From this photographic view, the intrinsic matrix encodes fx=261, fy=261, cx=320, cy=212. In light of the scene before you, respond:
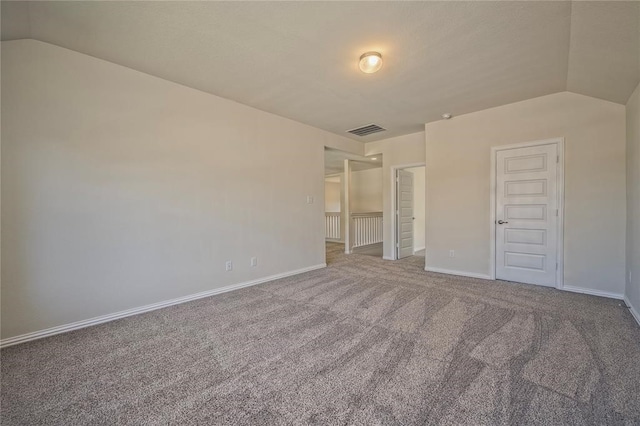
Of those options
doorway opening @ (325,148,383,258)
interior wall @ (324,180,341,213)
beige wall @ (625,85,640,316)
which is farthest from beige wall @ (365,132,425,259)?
interior wall @ (324,180,341,213)

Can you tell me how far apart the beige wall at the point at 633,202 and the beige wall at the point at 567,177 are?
0.21 metres

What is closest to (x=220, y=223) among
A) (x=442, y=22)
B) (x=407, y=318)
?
(x=407, y=318)

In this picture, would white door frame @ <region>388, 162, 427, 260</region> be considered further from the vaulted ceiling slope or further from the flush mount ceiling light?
the flush mount ceiling light

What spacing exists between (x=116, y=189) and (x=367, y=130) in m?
4.12

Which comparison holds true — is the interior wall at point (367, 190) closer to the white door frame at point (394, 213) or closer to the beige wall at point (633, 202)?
the white door frame at point (394, 213)

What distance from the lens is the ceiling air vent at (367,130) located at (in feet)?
16.0

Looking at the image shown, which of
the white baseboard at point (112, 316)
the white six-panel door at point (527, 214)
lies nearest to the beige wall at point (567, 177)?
the white six-panel door at point (527, 214)

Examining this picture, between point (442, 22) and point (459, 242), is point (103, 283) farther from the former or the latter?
point (459, 242)

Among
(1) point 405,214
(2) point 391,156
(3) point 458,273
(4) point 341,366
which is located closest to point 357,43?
(4) point 341,366

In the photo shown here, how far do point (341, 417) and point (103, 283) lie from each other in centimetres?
265

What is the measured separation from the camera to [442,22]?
2.11m

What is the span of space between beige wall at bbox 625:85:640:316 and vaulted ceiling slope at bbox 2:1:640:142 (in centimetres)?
28

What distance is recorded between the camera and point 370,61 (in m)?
2.53

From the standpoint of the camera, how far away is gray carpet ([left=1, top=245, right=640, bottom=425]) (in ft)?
4.80
